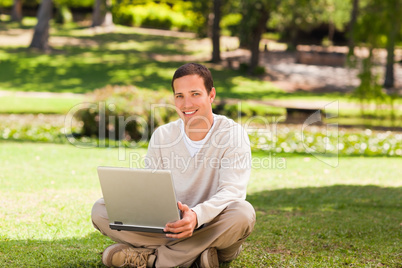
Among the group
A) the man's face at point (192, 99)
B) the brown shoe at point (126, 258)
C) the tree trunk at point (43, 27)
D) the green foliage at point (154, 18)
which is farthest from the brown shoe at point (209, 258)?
the green foliage at point (154, 18)

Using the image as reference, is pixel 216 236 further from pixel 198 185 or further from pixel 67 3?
pixel 67 3

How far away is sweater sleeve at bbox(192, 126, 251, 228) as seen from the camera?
345cm

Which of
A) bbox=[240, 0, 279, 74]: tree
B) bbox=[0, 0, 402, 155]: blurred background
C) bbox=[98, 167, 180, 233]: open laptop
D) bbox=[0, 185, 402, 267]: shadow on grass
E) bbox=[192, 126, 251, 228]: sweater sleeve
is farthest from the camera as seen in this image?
bbox=[240, 0, 279, 74]: tree

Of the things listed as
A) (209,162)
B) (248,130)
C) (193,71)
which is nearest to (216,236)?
(209,162)

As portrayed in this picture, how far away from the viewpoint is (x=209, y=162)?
12.3 ft

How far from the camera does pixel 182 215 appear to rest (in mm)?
3436

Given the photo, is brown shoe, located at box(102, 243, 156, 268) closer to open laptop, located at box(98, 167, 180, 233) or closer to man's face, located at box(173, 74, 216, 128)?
open laptop, located at box(98, 167, 180, 233)

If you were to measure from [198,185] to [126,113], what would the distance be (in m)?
7.37

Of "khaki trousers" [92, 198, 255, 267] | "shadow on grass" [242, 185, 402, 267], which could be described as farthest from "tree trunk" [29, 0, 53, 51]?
"khaki trousers" [92, 198, 255, 267]

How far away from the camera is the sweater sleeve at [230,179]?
345cm

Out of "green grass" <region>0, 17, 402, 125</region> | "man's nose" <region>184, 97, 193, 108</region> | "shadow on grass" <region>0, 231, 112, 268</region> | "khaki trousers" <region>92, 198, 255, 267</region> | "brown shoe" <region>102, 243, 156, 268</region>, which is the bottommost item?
"green grass" <region>0, 17, 402, 125</region>

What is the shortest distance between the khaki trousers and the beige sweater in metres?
0.11

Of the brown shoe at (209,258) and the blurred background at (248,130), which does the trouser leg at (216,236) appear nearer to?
the brown shoe at (209,258)

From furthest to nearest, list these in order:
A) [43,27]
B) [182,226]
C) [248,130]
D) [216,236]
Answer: [43,27]
[248,130]
[216,236]
[182,226]
